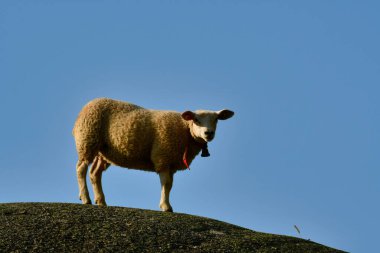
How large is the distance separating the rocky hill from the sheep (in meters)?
1.40

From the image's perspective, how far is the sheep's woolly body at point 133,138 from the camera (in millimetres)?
17125

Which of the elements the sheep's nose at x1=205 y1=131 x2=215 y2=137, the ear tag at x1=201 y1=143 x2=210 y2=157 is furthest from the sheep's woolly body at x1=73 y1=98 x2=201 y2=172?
the sheep's nose at x1=205 y1=131 x2=215 y2=137

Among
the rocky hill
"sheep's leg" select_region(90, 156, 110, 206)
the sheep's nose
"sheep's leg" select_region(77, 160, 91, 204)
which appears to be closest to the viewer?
the rocky hill

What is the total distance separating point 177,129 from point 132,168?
141 cm

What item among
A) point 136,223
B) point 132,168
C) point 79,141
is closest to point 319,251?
point 136,223

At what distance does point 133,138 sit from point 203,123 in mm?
1611

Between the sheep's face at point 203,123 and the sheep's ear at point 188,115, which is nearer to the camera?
the sheep's face at point 203,123

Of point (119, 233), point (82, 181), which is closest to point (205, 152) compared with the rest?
point (82, 181)

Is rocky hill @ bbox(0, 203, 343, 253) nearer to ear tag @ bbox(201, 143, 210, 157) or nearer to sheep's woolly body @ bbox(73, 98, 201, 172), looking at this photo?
sheep's woolly body @ bbox(73, 98, 201, 172)

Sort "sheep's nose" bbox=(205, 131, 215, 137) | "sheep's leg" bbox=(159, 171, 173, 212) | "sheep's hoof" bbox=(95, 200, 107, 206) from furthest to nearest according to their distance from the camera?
1. "sheep's hoof" bbox=(95, 200, 107, 206)
2. "sheep's leg" bbox=(159, 171, 173, 212)
3. "sheep's nose" bbox=(205, 131, 215, 137)

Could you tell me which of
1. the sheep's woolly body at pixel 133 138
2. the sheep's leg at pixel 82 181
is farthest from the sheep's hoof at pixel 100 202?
the sheep's woolly body at pixel 133 138

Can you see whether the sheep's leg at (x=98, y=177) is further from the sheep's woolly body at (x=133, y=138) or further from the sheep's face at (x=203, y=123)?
the sheep's face at (x=203, y=123)

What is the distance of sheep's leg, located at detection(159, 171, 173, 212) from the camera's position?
16.9m

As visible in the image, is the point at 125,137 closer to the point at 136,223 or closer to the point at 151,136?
the point at 151,136
